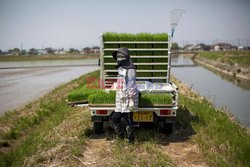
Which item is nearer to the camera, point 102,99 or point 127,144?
point 127,144

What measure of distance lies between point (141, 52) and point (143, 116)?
7.95 ft

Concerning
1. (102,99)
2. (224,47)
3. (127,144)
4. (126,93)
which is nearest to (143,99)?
(126,93)

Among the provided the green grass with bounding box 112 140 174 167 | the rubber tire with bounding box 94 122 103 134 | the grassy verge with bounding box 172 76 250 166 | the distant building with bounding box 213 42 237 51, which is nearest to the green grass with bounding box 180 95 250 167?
the grassy verge with bounding box 172 76 250 166

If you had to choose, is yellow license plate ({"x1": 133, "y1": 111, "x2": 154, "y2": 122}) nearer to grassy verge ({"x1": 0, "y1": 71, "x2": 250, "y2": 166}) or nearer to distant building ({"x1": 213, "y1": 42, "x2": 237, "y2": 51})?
grassy verge ({"x1": 0, "y1": 71, "x2": 250, "y2": 166})

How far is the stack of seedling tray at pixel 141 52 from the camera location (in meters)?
7.52

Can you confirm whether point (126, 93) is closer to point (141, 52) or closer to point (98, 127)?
point (98, 127)

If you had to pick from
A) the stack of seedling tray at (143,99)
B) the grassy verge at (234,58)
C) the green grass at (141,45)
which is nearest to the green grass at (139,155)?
the stack of seedling tray at (143,99)

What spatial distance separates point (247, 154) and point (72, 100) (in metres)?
3.79

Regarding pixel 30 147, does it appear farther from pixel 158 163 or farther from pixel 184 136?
pixel 184 136

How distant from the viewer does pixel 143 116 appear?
5.85 meters

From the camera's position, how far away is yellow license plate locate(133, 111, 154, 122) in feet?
19.1

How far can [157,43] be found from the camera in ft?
24.8

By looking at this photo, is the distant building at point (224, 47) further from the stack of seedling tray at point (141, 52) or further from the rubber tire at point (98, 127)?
the rubber tire at point (98, 127)

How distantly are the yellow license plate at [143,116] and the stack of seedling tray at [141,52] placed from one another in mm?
1981
